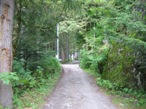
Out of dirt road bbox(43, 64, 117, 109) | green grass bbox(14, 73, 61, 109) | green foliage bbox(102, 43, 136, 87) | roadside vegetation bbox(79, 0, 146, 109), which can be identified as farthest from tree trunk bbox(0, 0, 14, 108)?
green foliage bbox(102, 43, 136, 87)

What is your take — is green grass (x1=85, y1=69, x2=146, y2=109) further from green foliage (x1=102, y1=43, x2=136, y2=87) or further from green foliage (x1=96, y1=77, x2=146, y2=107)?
green foliage (x1=102, y1=43, x2=136, y2=87)

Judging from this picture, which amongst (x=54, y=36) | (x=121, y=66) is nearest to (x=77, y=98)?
(x=121, y=66)

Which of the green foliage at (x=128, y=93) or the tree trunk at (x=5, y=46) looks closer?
the tree trunk at (x=5, y=46)

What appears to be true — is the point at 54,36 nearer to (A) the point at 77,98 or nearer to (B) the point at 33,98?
(A) the point at 77,98

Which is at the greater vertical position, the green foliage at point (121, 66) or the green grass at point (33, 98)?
the green foliage at point (121, 66)

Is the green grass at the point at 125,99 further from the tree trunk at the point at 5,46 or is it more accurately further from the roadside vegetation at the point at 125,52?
the tree trunk at the point at 5,46

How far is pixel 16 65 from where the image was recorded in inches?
390

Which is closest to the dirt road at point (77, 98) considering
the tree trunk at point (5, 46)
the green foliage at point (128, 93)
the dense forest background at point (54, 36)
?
the green foliage at point (128, 93)

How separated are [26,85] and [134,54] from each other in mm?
5265

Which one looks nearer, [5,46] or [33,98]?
[5,46]

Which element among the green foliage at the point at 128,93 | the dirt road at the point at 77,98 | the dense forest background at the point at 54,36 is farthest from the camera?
the dense forest background at the point at 54,36

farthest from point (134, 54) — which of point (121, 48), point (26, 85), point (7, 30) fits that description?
point (7, 30)

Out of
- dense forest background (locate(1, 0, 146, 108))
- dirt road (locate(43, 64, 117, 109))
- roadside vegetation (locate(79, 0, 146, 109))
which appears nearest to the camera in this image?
roadside vegetation (locate(79, 0, 146, 109))

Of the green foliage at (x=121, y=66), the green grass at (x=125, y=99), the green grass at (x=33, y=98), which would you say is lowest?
the green grass at (x=125, y=99)
